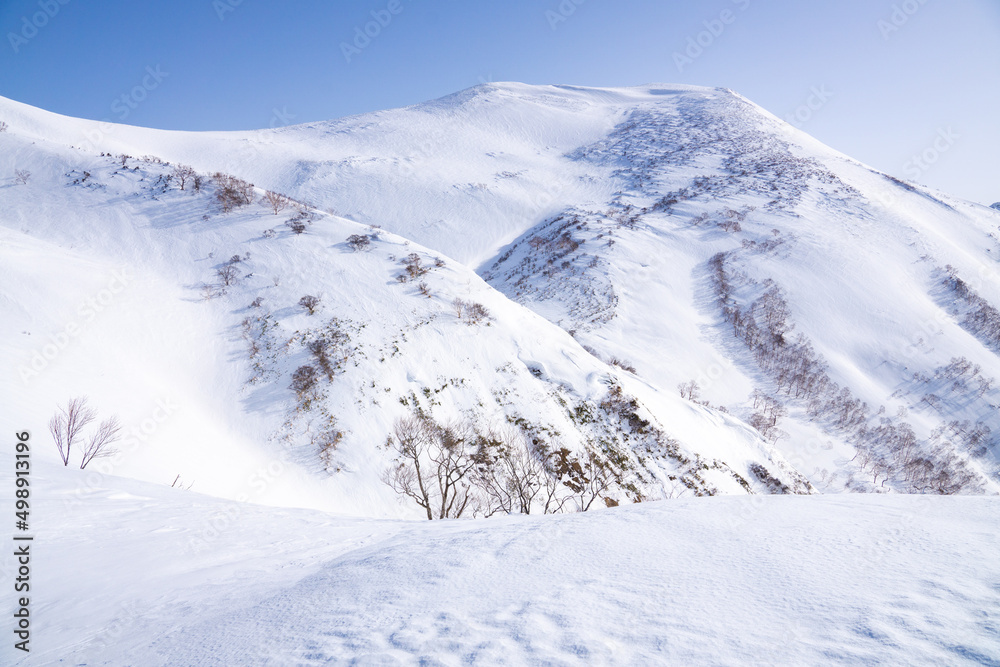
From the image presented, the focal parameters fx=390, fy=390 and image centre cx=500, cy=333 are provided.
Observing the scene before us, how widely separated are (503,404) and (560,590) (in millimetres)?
18443

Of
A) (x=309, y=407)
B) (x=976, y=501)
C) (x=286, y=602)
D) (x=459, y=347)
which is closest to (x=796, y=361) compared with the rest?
(x=459, y=347)

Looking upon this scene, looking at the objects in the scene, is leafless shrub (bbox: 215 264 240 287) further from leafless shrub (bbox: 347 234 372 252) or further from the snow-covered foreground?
the snow-covered foreground

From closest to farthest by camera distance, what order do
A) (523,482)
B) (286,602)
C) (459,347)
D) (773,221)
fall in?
(286,602)
(523,482)
(459,347)
(773,221)

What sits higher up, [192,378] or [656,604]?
[192,378]

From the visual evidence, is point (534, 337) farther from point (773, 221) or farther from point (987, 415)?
point (773, 221)

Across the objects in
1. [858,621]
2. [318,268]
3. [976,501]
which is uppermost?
[318,268]

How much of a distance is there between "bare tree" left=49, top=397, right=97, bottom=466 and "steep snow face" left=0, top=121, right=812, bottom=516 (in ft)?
1.66

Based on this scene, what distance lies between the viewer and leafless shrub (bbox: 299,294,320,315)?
25.2 meters

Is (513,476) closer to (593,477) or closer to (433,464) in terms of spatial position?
(433,464)

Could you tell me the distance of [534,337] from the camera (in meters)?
29.1

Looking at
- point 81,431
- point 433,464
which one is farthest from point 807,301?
point 81,431

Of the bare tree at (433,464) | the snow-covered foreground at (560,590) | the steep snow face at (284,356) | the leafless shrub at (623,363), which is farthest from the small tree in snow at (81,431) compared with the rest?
the leafless shrub at (623,363)

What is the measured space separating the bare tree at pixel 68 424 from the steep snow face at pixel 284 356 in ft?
1.66

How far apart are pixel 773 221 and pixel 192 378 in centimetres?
7995
